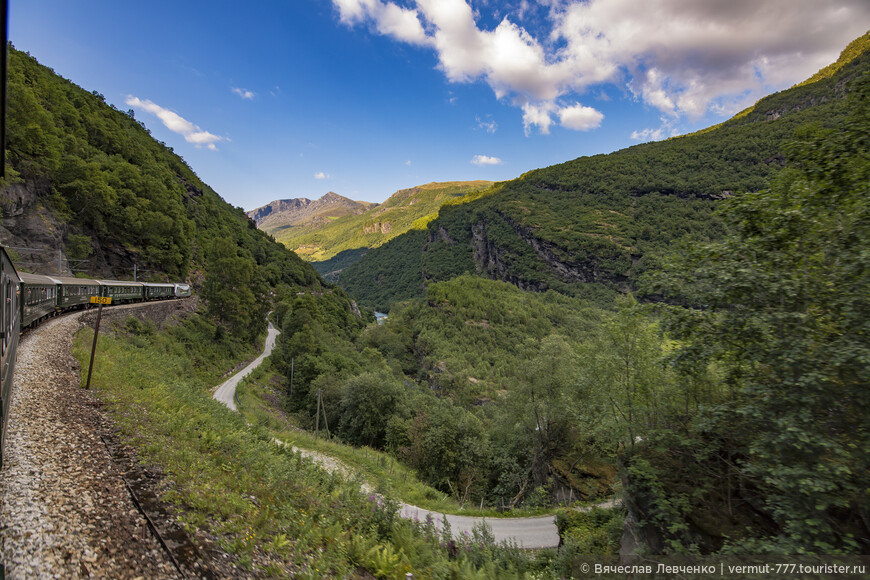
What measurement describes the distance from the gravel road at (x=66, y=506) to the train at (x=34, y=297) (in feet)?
2.07

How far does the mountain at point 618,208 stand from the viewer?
129 meters

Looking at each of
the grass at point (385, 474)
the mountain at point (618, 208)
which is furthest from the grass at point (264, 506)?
the mountain at point (618, 208)

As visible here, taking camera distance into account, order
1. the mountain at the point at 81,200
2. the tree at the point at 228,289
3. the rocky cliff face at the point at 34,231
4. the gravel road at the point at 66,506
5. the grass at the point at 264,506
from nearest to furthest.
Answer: the gravel road at the point at 66,506 → the grass at the point at 264,506 → the rocky cliff face at the point at 34,231 → the mountain at the point at 81,200 → the tree at the point at 228,289

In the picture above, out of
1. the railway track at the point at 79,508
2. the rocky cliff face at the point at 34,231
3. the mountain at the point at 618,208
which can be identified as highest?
the mountain at the point at 618,208

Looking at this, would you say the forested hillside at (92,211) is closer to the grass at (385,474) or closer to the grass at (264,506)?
the grass at (385,474)

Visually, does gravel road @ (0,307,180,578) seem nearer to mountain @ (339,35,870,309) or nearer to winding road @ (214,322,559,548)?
winding road @ (214,322,559,548)

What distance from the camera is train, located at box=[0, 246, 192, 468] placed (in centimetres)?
628

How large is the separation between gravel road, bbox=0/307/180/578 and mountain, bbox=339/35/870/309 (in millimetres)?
119646

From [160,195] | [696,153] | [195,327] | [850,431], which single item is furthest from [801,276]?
[696,153]

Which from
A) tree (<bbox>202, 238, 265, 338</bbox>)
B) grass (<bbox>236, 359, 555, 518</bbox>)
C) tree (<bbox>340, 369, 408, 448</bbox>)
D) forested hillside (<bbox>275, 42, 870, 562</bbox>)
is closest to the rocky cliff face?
tree (<bbox>202, 238, 265, 338</bbox>)

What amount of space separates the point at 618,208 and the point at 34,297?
591 feet

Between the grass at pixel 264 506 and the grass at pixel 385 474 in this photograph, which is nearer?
the grass at pixel 264 506

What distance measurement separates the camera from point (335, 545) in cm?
660

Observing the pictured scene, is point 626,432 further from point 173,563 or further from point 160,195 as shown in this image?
point 160,195
